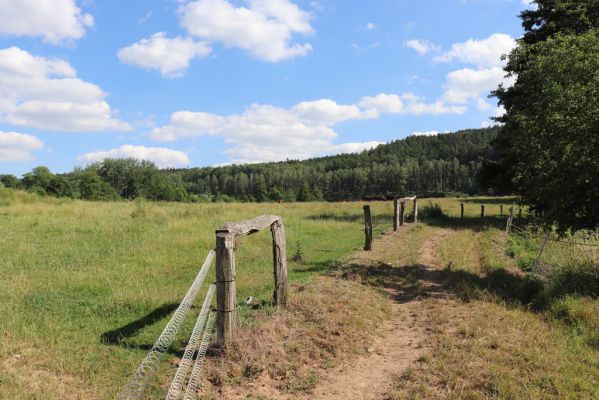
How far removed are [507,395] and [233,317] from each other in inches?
138

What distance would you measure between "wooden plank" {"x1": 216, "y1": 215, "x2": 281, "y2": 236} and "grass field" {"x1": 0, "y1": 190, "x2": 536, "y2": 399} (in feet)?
5.94

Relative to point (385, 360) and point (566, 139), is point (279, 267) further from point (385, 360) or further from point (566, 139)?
point (566, 139)

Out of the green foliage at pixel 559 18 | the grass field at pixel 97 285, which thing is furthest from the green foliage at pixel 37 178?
the green foliage at pixel 559 18

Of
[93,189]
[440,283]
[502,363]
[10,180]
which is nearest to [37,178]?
[10,180]

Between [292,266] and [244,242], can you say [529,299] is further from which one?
[244,242]

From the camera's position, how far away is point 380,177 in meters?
145

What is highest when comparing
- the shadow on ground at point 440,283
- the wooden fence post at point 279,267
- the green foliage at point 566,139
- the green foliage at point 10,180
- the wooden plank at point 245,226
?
the green foliage at point 10,180

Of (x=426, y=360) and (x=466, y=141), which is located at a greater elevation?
(x=466, y=141)

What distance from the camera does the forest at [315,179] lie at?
79763 millimetres

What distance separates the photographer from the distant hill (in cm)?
13288

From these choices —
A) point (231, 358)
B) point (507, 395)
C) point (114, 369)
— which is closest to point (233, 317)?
point (231, 358)

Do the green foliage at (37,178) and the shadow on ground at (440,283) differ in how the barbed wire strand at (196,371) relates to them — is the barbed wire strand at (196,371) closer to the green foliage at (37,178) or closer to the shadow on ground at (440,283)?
the shadow on ground at (440,283)

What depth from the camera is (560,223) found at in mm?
10195

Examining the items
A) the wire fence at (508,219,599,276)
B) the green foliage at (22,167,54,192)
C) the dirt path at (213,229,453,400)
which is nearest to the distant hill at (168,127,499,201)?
the green foliage at (22,167,54,192)
